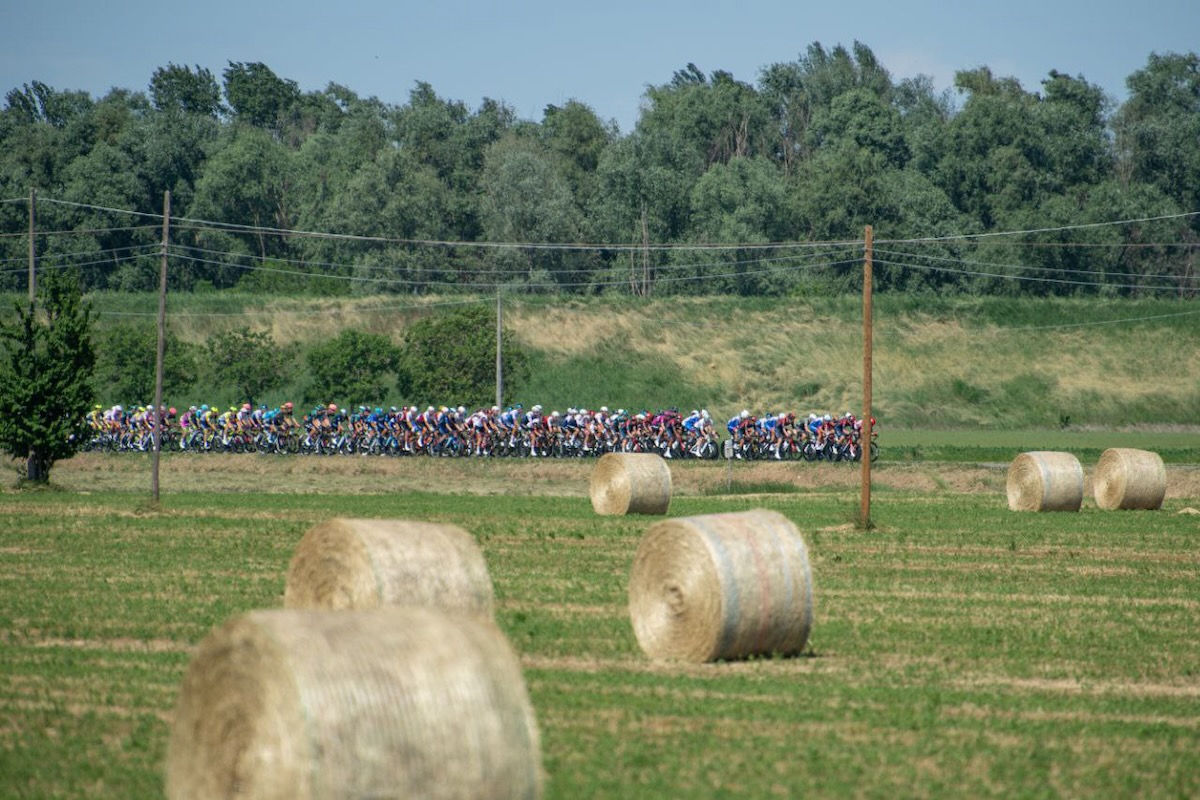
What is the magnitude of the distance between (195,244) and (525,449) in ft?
203

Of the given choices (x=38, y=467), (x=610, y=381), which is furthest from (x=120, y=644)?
(x=610, y=381)

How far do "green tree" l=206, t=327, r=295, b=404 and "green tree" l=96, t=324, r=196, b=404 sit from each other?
1.67 m

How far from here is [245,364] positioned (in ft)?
258

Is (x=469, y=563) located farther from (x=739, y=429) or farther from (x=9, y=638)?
(x=739, y=429)

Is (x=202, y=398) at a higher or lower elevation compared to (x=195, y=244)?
lower

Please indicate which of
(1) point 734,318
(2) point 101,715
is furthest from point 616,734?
(1) point 734,318

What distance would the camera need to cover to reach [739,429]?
180 feet

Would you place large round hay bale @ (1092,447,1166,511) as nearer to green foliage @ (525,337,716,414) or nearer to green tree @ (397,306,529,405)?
green tree @ (397,306,529,405)

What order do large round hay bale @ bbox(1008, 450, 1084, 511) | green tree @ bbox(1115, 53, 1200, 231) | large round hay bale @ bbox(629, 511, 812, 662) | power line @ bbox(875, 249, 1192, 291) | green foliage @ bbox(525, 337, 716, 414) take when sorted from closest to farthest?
1. large round hay bale @ bbox(629, 511, 812, 662)
2. large round hay bale @ bbox(1008, 450, 1084, 511)
3. green foliage @ bbox(525, 337, 716, 414)
4. power line @ bbox(875, 249, 1192, 291)
5. green tree @ bbox(1115, 53, 1200, 231)

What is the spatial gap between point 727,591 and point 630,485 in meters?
18.8

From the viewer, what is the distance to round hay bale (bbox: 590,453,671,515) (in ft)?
114

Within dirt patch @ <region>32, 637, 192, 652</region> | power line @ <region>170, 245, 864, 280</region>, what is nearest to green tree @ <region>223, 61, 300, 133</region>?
power line @ <region>170, 245, 864, 280</region>

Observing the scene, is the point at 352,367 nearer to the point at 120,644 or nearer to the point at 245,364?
the point at 245,364

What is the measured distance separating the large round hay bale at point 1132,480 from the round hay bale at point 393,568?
82.6 feet
